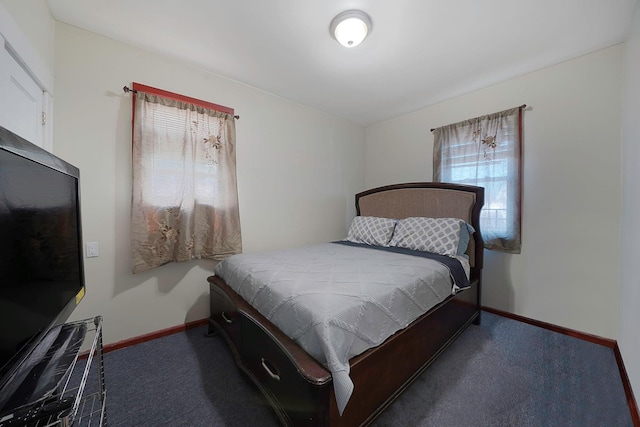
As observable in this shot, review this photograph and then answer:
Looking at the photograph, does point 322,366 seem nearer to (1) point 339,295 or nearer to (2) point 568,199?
→ (1) point 339,295

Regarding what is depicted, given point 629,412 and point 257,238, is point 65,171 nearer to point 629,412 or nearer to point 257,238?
point 257,238

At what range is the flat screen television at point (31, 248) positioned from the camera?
67cm

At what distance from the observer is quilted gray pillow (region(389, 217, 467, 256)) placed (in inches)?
86.0

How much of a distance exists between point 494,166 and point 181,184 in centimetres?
309

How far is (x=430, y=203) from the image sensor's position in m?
2.72

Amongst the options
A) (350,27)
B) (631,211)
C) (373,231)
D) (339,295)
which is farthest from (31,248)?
(631,211)

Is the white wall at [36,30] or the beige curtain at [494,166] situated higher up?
the white wall at [36,30]

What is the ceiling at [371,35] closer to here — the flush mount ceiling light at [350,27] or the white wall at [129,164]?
the flush mount ceiling light at [350,27]

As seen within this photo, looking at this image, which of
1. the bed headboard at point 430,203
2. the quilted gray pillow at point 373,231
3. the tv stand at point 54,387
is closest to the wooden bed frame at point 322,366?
the bed headboard at point 430,203

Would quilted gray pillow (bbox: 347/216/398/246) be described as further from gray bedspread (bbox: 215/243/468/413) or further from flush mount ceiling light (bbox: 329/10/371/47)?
flush mount ceiling light (bbox: 329/10/371/47)

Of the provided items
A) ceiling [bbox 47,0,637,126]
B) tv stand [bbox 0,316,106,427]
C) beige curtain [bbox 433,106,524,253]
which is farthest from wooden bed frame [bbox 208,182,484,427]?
ceiling [bbox 47,0,637,126]

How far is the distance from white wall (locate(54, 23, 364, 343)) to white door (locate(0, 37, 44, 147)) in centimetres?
22

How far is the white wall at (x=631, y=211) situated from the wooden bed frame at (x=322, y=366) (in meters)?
0.89

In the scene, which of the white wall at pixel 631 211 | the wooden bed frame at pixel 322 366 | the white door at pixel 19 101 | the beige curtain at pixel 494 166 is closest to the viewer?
the wooden bed frame at pixel 322 366
